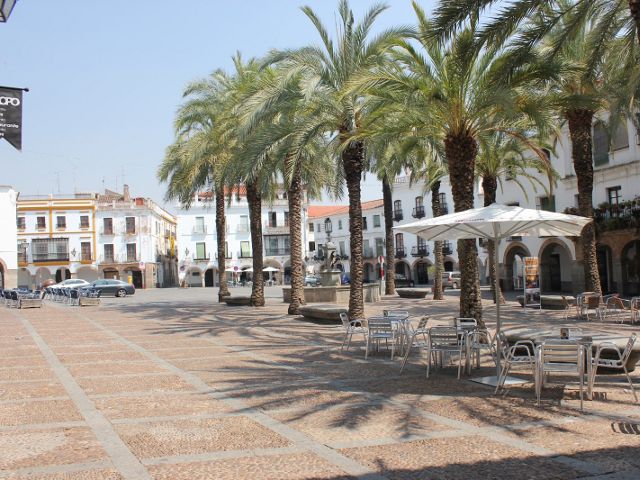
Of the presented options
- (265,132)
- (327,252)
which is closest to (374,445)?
(265,132)

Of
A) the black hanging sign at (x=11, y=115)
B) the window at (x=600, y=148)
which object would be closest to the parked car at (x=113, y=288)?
the window at (x=600, y=148)

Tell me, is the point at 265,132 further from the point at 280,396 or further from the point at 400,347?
the point at 280,396

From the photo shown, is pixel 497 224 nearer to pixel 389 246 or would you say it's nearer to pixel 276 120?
pixel 276 120

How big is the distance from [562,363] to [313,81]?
1005 centimetres

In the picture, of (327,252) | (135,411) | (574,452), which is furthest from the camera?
(327,252)

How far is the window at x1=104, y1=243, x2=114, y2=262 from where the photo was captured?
69500 millimetres

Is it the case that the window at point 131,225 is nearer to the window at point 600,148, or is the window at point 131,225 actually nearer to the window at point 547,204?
the window at point 547,204

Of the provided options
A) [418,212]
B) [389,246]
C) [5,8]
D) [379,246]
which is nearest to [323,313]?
[5,8]

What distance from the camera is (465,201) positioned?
13.1 metres

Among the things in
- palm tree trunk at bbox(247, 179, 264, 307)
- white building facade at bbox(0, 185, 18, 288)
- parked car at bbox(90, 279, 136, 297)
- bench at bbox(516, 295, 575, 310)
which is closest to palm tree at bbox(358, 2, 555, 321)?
bench at bbox(516, 295, 575, 310)

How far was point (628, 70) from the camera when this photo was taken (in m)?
14.6

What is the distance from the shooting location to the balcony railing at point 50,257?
2672 inches

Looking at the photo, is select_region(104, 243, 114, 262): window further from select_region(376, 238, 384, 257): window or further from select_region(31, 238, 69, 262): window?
select_region(376, 238, 384, 257): window

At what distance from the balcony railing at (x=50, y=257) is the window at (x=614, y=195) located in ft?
179
